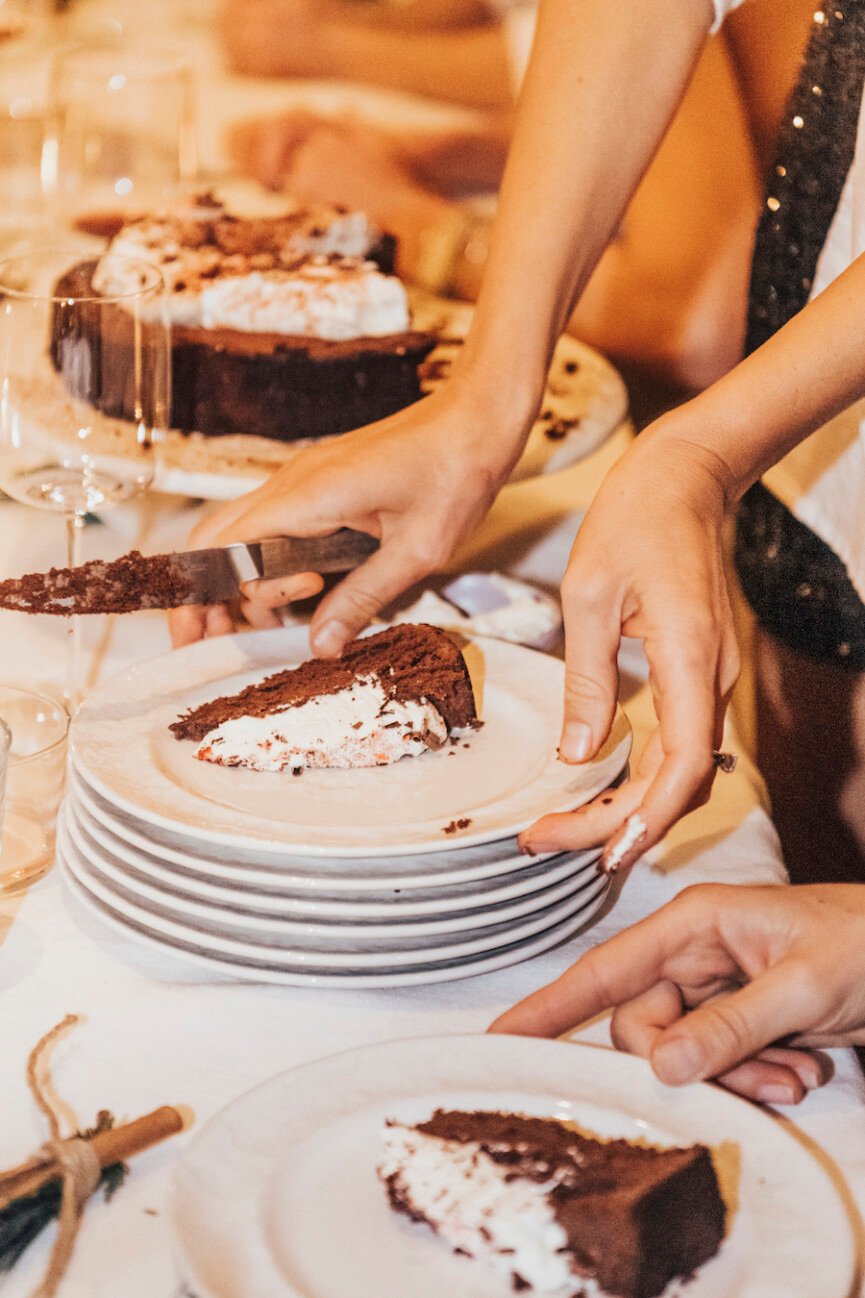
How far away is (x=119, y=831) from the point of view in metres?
1.20

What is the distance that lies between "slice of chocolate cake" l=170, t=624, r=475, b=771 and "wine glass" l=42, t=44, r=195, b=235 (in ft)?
5.71

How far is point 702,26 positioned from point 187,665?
108 cm

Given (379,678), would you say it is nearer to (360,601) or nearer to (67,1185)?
(360,601)

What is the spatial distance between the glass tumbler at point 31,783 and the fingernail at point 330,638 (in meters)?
0.31

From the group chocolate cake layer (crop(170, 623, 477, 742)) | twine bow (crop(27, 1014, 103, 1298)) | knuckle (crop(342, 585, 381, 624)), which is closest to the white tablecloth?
twine bow (crop(27, 1014, 103, 1298))

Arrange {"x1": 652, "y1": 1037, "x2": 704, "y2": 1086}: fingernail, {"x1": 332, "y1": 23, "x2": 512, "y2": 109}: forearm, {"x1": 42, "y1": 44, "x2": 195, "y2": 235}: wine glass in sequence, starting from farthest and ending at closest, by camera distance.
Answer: {"x1": 332, "y1": 23, "x2": 512, "y2": 109}: forearm
{"x1": 42, "y1": 44, "x2": 195, "y2": 235}: wine glass
{"x1": 652, "y1": 1037, "x2": 704, "y2": 1086}: fingernail

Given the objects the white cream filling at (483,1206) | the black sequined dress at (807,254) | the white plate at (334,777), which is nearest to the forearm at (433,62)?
the black sequined dress at (807,254)

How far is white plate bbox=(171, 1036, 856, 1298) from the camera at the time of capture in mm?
818

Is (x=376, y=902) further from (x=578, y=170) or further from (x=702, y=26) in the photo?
(x=702, y=26)

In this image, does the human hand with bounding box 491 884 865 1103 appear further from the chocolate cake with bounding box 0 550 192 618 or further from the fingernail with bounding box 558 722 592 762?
the chocolate cake with bounding box 0 550 192 618

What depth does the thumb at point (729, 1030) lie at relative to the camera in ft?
3.17

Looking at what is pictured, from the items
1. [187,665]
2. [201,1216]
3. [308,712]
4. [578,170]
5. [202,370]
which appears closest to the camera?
[201,1216]

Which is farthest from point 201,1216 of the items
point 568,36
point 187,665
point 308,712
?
point 568,36

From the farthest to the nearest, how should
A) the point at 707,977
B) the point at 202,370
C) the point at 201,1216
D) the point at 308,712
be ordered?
the point at 202,370
the point at 308,712
the point at 707,977
the point at 201,1216
